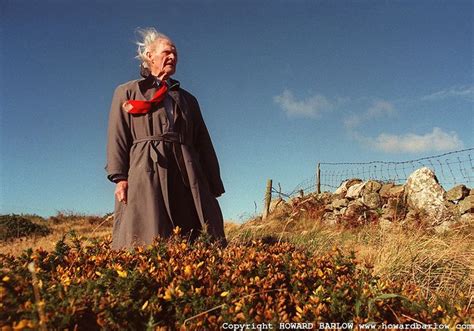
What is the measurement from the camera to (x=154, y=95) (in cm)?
476

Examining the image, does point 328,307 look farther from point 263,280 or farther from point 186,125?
point 186,125

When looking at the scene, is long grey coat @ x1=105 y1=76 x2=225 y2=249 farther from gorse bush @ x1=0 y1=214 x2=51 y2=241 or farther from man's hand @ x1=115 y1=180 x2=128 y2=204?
gorse bush @ x1=0 y1=214 x2=51 y2=241

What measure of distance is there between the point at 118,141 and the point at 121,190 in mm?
561

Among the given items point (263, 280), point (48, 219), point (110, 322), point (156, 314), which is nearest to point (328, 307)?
point (263, 280)

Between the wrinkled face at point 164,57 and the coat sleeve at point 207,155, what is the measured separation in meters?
0.53

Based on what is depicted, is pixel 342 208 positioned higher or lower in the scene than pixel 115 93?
lower

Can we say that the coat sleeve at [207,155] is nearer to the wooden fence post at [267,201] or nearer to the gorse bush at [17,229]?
the wooden fence post at [267,201]

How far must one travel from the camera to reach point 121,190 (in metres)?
4.45

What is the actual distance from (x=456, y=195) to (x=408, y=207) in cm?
113

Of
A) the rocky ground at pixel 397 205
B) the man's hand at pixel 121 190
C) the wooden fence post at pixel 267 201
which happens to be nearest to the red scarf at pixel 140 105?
the man's hand at pixel 121 190

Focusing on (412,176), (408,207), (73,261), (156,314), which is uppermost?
(412,176)

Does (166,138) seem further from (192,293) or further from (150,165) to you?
Result: (192,293)

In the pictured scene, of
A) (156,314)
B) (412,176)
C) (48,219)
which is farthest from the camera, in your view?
(48,219)

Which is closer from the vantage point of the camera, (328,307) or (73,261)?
(328,307)
